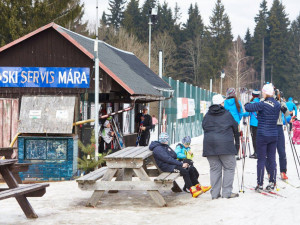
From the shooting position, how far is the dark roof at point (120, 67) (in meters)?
12.9

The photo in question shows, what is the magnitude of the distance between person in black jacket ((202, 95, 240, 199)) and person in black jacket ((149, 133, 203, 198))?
25.3 inches

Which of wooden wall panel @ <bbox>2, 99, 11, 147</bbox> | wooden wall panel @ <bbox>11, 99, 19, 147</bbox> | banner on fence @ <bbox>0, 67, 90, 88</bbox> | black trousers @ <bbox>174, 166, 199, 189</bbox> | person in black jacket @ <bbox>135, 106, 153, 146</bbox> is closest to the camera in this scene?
black trousers @ <bbox>174, 166, 199, 189</bbox>

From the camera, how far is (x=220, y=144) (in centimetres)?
877

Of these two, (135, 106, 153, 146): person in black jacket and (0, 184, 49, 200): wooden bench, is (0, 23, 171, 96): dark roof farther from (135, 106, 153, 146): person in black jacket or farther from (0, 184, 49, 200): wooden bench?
(0, 184, 49, 200): wooden bench

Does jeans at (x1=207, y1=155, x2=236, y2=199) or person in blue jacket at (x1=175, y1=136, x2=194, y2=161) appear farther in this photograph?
person in blue jacket at (x1=175, y1=136, x2=194, y2=161)

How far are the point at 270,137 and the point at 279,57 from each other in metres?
97.6

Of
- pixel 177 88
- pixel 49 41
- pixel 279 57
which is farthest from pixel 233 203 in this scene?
pixel 279 57

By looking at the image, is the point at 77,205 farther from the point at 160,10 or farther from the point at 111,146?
the point at 160,10

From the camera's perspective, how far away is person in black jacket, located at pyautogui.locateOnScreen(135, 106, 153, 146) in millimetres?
16719

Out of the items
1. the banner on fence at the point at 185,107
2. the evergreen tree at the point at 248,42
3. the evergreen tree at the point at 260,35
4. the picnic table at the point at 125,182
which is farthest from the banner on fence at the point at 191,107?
the evergreen tree at the point at 248,42

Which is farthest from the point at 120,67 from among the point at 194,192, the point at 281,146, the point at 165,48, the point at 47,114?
the point at 165,48

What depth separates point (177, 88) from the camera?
74.4ft

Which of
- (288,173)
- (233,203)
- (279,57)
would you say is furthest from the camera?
(279,57)

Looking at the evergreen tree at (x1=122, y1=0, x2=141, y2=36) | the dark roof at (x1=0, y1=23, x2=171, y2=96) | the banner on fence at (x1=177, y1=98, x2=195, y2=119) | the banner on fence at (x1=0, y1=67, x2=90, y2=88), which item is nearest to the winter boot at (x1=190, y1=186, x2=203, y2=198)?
the dark roof at (x1=0, y1=23, x2=171, y2=96)
